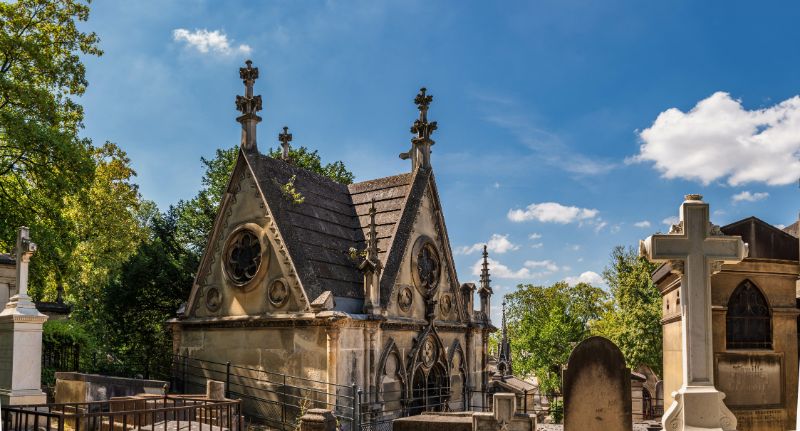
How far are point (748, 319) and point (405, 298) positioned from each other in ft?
31.4

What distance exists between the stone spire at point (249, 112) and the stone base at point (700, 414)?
551 inches

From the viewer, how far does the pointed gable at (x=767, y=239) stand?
11836 mm

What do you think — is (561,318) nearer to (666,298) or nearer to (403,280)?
(403,280)

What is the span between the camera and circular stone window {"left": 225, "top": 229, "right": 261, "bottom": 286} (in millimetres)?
18625

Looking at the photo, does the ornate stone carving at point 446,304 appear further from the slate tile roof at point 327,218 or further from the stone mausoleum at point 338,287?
the slate tile roof at point 327,218

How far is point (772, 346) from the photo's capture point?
38.8 ft

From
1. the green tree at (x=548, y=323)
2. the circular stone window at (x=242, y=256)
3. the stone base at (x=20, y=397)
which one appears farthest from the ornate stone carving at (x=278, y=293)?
the green tree at (x=548, y=323)

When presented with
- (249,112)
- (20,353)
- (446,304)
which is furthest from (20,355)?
(446,304)

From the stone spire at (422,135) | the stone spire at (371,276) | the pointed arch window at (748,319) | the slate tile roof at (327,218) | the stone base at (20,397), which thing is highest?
the stone spire at (422,135)

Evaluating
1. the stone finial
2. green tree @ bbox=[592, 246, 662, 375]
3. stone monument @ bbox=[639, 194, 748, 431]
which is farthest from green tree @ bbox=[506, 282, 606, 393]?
stone monument @ bbox=[639, 194, 748, 431]

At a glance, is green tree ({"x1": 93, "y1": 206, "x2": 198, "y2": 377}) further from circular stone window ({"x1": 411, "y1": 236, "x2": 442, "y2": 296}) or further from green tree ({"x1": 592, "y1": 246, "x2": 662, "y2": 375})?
green tree ({"x1": 592, "y1": 246, "x2": 662, "y2": 375})

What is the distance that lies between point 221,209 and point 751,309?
541 inches

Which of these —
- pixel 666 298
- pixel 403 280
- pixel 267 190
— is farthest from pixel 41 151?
pixel 666 298

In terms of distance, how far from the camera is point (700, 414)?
8344mm
